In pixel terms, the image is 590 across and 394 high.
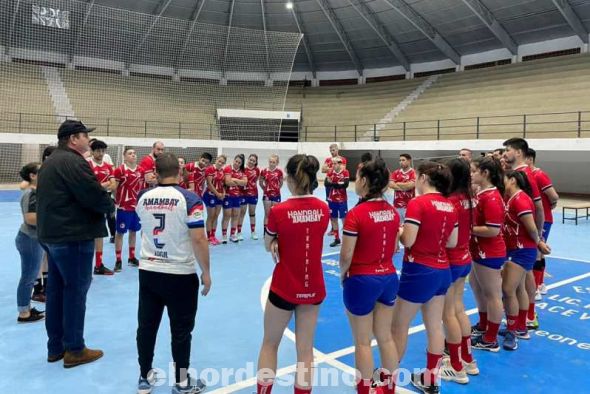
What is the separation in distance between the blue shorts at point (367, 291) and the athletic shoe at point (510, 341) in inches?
72.7

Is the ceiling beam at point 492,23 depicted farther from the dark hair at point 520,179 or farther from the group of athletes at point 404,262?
the group of athletes at point 404,262

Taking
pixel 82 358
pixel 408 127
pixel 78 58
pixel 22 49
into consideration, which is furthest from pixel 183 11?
pixel 82 358

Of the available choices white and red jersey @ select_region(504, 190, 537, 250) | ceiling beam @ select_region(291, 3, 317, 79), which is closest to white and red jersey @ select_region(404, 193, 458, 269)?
white and red jersey @ select_region(504, 190, 537, 250)

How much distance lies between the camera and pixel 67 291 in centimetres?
354

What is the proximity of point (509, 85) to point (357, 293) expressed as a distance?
2161 cm

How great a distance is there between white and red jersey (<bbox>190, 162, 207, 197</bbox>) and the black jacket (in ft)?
17.4

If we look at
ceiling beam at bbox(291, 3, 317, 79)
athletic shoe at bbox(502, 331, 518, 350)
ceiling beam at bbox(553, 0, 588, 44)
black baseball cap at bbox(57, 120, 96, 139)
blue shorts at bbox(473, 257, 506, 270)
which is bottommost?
athletic shoe at bbox(502, 331, 518, 350)

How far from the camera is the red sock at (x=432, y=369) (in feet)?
10.5

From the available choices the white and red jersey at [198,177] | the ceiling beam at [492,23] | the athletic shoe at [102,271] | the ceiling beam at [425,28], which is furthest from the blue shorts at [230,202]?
the ceiling beam at [425,28]

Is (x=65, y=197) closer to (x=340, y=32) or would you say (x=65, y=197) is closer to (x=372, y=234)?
(x=372, y=234)

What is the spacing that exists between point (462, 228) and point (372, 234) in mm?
1015

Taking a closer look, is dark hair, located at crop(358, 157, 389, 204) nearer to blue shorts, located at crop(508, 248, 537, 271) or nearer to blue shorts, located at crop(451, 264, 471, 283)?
blue shorts, located at crop(451, 264, 471, 283)

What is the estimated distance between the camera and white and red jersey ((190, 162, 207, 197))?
8828 mm

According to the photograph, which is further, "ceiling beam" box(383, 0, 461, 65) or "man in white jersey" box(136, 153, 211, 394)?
"ceiling beam" box(383, 0, 461, 65)
